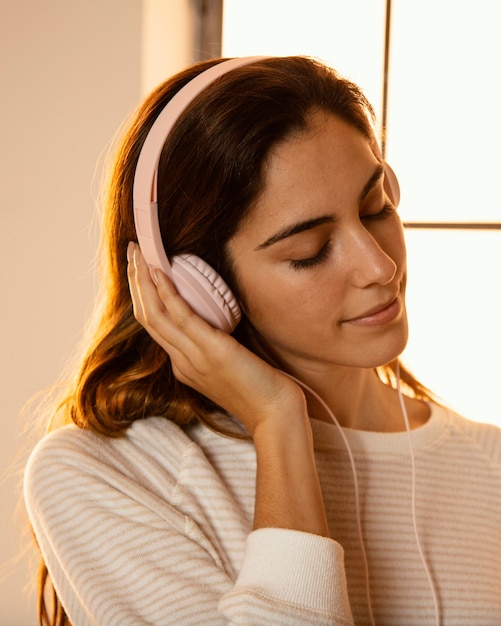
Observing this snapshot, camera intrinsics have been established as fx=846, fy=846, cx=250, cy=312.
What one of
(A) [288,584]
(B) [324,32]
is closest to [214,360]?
(A) [288,584]

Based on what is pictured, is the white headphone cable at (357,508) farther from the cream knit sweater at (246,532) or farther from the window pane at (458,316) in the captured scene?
the window pane at (458,316)

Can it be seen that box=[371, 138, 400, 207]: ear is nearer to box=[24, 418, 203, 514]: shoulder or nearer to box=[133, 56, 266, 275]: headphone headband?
box=[133, 56, 266, 275]: headphone headband

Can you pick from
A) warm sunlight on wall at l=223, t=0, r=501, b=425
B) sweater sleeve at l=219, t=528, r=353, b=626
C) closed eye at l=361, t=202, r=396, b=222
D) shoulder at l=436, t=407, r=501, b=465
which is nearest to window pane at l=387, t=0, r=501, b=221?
warm sunlight on wall at l=223, t=0, r=501, b=425

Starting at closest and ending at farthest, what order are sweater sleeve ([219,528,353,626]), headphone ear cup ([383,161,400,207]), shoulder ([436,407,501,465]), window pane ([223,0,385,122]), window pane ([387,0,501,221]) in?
sweater sleeve ([219,528,353,626]), headphone ear cup ([383,161,400,207]), shoulder ([436,407,501,465]), window pane ([387,0,501,221]), window pane ([223,0,385,122])

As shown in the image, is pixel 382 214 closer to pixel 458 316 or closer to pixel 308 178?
pixel 308 178

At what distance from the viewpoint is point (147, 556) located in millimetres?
1049

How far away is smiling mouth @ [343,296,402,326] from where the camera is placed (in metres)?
1.13

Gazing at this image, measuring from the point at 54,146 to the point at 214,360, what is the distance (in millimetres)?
1158

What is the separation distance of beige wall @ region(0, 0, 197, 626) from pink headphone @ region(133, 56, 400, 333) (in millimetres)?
924

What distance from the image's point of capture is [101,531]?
107cm

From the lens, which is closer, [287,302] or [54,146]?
[287,302]

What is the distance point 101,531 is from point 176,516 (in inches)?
3.8

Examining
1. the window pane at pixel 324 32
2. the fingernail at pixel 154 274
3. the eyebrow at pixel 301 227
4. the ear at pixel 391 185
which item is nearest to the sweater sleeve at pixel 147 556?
the fingernail at pixel 154 274

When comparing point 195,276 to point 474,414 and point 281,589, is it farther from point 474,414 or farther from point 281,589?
point 474,414
